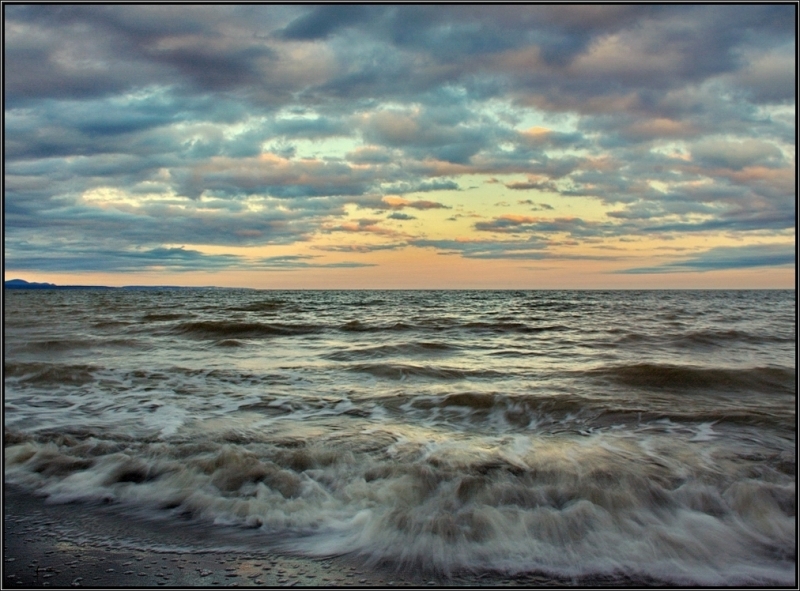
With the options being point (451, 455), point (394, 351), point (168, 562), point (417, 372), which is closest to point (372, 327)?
point (394, 351)

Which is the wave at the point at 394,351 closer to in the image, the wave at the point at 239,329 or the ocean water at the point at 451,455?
the ocean water at the point at 451,455

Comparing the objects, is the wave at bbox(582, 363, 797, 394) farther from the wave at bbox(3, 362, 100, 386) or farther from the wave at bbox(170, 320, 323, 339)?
the wave at bbox(170, 320, 323, 339)

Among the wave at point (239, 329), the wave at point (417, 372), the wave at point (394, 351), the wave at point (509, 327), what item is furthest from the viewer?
the wave at point (509, 327)

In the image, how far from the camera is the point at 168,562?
11.8 feet

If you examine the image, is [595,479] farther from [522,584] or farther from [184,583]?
[184,583]

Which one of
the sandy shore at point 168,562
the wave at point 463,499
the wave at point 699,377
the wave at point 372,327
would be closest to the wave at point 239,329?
the wave at point 372,327

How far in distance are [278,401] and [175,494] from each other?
372 centimetres

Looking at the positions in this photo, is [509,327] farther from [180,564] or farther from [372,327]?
[180,564]

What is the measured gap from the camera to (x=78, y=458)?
5.48 meters

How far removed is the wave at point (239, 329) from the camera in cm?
1919

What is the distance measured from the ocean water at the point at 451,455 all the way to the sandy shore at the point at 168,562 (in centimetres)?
16

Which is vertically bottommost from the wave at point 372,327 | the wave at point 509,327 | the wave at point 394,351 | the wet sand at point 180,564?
the wet sand at point 180,564

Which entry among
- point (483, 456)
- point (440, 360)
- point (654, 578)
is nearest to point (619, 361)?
point (440, 360)

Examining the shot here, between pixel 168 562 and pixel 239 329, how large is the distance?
1760 cm
